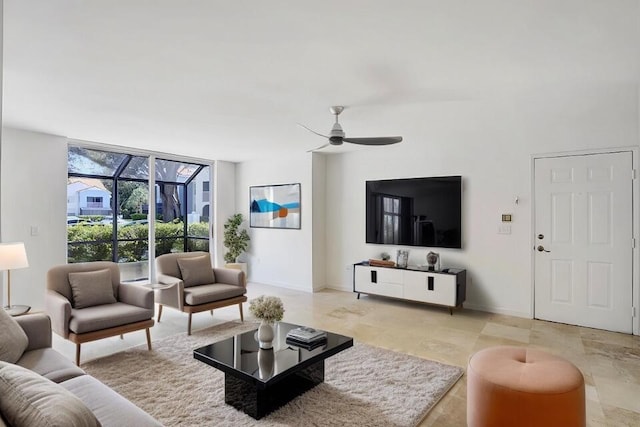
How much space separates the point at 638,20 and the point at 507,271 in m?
3.22

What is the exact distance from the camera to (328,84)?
9.90 feet

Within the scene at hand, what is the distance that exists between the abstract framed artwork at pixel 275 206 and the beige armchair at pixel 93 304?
3.16 m

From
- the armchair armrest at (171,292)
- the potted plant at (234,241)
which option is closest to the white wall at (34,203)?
the armchair armrest at (171,292)

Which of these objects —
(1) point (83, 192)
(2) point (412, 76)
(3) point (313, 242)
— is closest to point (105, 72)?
(2) point (412, 76)

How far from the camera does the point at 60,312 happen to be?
9.82 feet

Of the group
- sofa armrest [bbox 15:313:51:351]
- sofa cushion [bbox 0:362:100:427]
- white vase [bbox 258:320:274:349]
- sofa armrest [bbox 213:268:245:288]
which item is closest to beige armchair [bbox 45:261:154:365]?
sofa armrest [bbox 15:313:51:351]

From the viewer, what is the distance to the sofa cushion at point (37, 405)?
3.19 ft

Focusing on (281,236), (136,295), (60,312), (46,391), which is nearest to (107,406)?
(46,391)

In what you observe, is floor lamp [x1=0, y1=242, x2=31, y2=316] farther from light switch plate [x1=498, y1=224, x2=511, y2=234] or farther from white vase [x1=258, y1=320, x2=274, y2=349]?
light switch plate [x1=498, y1=224, x2=511, y2=234]

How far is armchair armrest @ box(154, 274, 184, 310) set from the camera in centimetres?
Answer: 393

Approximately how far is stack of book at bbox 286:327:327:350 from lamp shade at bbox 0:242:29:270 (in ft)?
8.59

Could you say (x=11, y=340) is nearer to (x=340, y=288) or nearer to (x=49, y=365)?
(x=49, y=365)

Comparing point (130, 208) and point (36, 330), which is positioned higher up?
point (130, 208)

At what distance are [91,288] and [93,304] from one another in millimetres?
149
